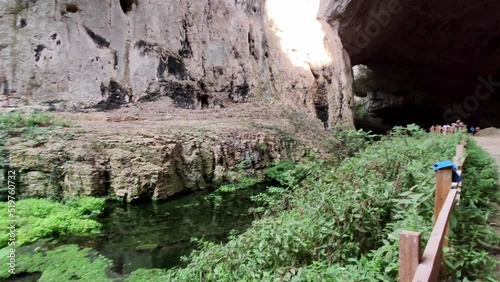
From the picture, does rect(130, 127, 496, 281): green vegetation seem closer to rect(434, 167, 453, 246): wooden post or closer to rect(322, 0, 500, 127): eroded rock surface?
rect(434, 167, 453, 246): wooden post

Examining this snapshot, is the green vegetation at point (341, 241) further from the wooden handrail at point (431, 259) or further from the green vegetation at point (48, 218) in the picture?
the green vegetation at point (48, 218)

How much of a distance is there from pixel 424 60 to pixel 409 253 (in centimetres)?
2495

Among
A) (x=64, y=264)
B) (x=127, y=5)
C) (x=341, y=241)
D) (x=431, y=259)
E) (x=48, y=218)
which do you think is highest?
(x=127, y=5)

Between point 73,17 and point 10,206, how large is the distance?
5789mm

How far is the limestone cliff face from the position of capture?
28.6 ft

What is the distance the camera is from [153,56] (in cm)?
1046

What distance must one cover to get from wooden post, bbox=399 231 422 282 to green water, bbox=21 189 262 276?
11.8 feet

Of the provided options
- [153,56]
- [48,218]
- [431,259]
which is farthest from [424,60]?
[431,259]

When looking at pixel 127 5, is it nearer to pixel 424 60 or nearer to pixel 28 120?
pixel 28 120

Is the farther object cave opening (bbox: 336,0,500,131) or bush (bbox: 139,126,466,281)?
cave opening (bbox: 336,0,500,131)

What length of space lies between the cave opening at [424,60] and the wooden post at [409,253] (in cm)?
1619

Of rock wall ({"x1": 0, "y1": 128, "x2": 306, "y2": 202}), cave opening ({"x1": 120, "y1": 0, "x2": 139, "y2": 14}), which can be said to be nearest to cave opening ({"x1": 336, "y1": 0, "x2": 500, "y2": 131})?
cave opening ({"x1": 120, "y1": 0, "x2": 139, "y2": 14})

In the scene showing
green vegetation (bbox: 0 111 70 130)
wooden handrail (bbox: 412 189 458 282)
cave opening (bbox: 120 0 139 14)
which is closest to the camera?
wooden handrail (bbox: 412 189 458 282)

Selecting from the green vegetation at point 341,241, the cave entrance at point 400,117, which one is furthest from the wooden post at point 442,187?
the cave entrance at point 400,117
